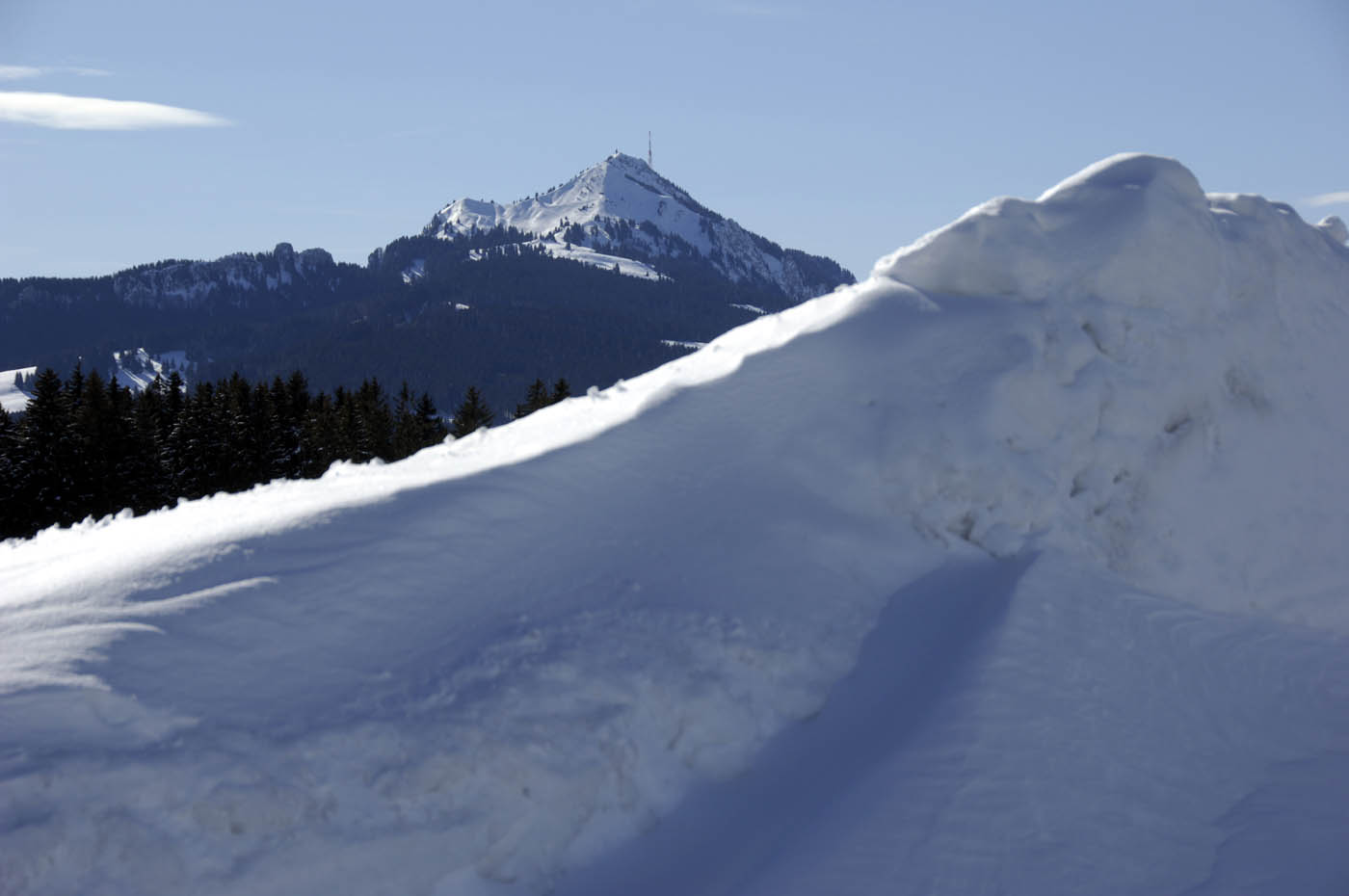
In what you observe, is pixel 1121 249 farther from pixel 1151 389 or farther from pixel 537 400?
pixel 537 400

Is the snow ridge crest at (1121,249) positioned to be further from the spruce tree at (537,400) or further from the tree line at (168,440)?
the spruce tree at (537,400)

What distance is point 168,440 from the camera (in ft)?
156

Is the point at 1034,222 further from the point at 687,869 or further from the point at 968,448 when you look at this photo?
the point at 687,869

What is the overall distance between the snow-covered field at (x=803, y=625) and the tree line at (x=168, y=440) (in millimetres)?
35128

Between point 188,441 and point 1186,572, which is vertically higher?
point 188,441

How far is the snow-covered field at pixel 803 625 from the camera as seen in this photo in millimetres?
6500

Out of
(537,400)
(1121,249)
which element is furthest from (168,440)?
(1121,249)

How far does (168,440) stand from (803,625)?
47.4 meters

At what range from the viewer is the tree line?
142 feet

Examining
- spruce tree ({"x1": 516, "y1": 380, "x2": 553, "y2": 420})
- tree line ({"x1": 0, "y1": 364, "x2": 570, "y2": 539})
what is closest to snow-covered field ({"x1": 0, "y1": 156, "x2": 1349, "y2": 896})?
tree line ({"x1": 0, "y1": 364, "x2": 570, "y2": 539})

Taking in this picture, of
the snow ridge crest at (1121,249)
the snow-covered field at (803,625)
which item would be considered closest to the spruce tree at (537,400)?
the snow ridge crest at (1121,249)

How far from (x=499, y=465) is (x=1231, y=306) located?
31.6ft

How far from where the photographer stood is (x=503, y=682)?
24.1 feet

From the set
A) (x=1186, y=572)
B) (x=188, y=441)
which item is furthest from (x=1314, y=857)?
(x=188, y=441)
